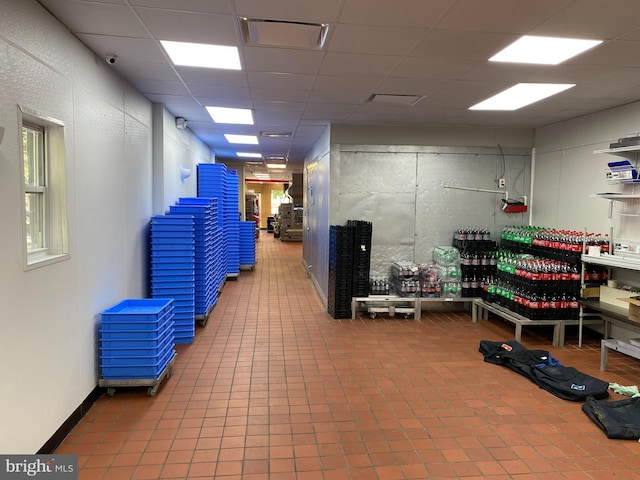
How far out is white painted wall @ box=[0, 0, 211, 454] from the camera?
7.64ft

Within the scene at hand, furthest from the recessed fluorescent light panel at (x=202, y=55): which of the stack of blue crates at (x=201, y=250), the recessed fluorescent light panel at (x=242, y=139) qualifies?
the recessed fluorescent light panel at (x=242, y=139)

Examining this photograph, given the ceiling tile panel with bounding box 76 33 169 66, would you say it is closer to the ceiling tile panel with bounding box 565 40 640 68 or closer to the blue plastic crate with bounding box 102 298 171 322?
the blue plastic crate with bounding box 102 298 171 322

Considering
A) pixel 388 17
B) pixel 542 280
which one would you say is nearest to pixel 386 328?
pixel 542 280

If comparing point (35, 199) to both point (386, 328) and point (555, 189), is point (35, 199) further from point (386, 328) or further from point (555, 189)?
point (555, 189)

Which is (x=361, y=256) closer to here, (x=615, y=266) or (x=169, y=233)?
(x=169, y=233)

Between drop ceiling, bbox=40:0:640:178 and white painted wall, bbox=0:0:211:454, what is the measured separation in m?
0.29

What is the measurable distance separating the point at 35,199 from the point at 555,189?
21.2 ft

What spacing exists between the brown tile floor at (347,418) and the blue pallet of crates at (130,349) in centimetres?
18

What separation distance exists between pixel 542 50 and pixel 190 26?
9.04 ft

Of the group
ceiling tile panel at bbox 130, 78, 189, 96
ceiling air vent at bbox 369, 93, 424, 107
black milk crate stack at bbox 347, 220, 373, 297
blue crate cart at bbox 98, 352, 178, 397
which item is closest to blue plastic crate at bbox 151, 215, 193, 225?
ceiling tile panel at bbox 130, 78, 189, 96

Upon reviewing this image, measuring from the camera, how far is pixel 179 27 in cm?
296

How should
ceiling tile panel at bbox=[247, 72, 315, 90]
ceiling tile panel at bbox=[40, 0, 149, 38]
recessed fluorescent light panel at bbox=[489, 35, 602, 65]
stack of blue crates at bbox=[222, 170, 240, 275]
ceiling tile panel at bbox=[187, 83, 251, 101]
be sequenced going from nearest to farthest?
ceiling tile panel at bbox=[40, 0, 149, 38], recessed fluorescent light panel at bbox=[489, 35, 602, 65], ceiling tile panel at bbox=[247, 72, 315, 90], ceiling tile panel at bbox=[187, 83, 251, 101], stack of blue crates at bbox=[222, 170, 240, 275]

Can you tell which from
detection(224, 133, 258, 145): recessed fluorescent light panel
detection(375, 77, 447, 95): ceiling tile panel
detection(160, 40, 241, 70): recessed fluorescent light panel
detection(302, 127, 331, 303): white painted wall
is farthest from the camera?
detection(224, 133, 258, 145): recessed fluorescent light panel

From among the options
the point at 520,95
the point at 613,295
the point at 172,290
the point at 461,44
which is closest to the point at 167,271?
the point at 172,290
